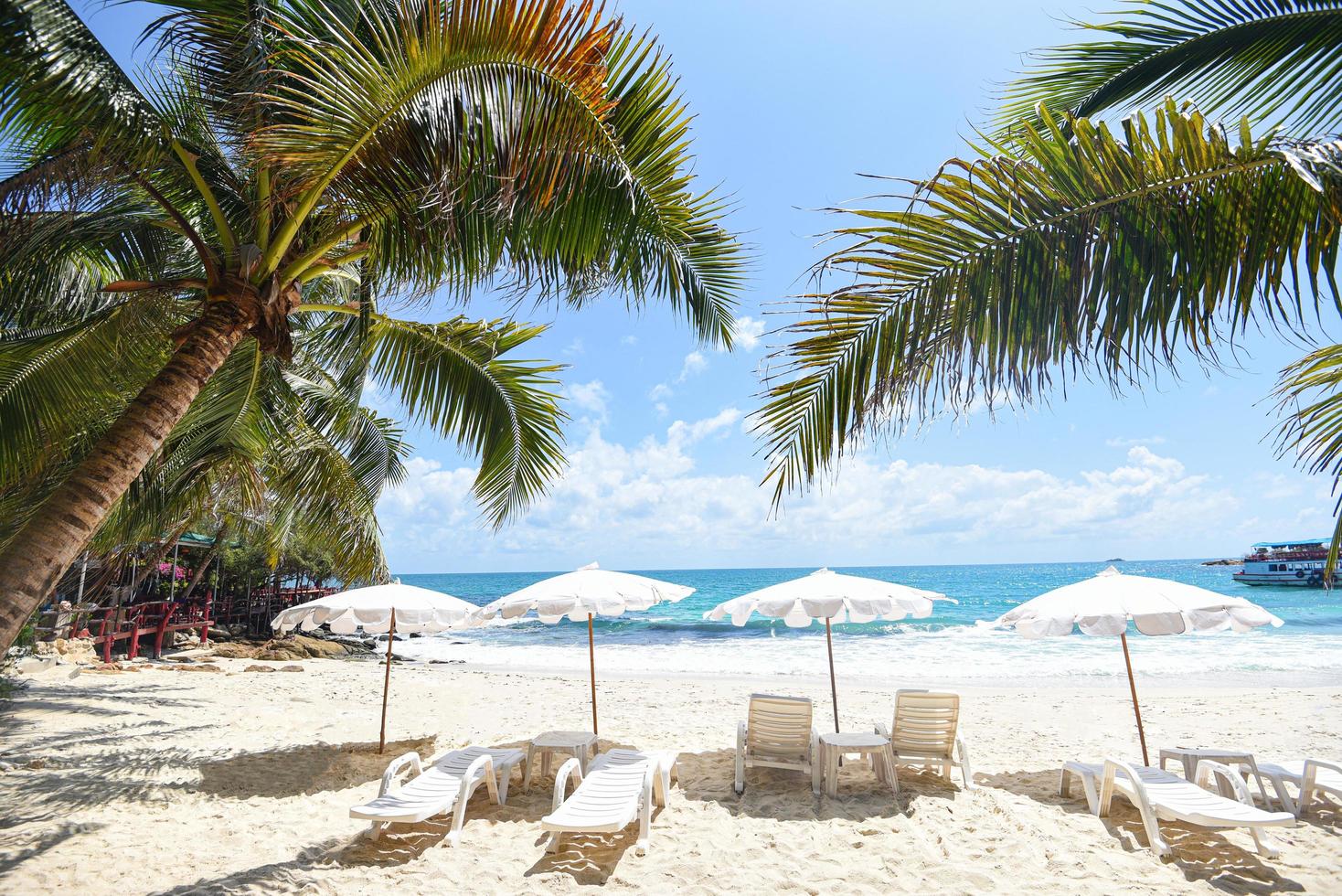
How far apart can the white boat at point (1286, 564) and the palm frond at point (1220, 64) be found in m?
54.5

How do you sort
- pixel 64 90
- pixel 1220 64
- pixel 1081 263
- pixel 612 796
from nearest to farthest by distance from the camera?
pixel 1081 263, pixel 1220 64, pixel 64 90, pixel 612 796

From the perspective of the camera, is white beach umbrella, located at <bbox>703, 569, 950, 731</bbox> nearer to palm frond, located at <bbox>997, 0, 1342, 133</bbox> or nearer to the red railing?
palm frond, located at <bbox>997, 0, 1342, 133</bbox>

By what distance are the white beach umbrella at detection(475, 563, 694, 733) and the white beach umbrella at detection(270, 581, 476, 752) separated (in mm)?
406

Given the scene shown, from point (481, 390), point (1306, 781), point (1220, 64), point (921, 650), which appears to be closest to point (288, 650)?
point (481, 390)

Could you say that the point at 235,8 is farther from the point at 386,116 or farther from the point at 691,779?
the point at 691,779

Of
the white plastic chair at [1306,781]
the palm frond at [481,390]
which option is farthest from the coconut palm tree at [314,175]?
the white plastic chair at [1306,781]

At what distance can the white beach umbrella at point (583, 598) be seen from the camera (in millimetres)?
6207

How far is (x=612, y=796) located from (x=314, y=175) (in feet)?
14.4

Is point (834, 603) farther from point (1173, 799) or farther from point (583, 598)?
point (1173, 799)

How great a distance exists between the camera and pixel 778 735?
634 centimetres

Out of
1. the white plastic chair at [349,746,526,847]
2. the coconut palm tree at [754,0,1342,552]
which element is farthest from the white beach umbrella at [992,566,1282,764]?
the white plastic chair at [349,746,526,847]

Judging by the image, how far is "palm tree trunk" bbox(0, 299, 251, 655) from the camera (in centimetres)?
299

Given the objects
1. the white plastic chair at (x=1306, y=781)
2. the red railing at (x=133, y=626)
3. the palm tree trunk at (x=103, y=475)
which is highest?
the palm tree trunk at (x=103, y=475)

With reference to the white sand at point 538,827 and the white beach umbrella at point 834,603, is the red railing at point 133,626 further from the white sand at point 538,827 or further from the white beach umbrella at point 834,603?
the white beach umbrella at point 834,603
